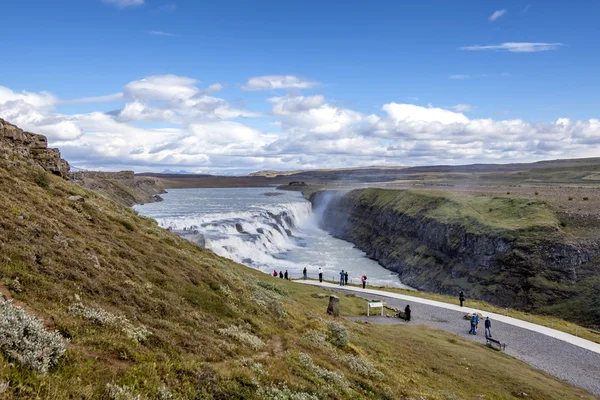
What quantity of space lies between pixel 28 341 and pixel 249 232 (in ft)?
216

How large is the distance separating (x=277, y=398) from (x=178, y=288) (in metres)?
6.49

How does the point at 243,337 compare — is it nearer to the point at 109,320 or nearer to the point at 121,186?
the point at 109,320

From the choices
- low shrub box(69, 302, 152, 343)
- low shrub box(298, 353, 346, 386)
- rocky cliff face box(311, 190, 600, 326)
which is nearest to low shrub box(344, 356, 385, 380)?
low shrub box(298, 353, 346, 386)

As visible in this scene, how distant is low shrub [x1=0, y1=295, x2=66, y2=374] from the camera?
6.11 metres

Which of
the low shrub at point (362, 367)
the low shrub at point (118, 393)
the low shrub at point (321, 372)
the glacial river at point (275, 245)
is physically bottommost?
the glacial river at point (275, 245)

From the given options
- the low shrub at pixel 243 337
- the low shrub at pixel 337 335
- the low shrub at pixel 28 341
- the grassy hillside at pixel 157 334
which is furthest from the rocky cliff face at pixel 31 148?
the low shrub at pixel 337 335

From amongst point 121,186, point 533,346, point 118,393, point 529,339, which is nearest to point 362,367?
point 118,393

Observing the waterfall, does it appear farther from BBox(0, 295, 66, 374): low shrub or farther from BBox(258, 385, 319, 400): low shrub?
BBox(0, 295, 66, 374): low shrub

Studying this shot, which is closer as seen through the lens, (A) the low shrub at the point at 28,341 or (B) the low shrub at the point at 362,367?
(A) the low shrub at the point at 28,341

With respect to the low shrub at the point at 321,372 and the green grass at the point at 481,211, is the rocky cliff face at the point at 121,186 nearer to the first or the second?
the green grass at the point at 481,211

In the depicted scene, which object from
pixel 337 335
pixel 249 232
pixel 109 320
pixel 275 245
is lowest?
pixel 275 245

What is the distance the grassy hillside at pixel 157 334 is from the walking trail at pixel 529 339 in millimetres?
3121

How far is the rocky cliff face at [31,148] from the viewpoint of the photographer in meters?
19.8

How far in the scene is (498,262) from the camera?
4672 cm
